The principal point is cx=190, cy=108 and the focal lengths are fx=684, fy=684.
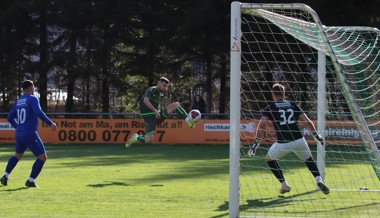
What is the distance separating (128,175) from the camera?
14.4 metres

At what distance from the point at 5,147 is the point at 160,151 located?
20.1 ft

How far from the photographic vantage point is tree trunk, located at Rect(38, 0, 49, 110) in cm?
3469

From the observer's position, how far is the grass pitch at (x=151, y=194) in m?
9.27

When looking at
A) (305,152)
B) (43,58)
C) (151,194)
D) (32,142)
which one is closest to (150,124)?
(32,142)

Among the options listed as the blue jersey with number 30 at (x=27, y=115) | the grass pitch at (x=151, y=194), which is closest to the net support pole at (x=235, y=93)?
the grass pitch at (x=151, y=194)

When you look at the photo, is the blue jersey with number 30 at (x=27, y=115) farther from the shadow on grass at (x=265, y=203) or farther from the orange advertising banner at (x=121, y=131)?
the orange advertising banner at (x=121, y=131)

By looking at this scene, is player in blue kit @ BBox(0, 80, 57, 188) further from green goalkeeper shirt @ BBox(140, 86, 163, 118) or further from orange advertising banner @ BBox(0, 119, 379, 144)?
orange advertising banner @ BBox(0, 119, 379, 144)

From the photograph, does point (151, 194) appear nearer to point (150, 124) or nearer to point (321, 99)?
point (321, 99)

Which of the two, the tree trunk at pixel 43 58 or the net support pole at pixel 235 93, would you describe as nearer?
the net support pole at pixel 235 93

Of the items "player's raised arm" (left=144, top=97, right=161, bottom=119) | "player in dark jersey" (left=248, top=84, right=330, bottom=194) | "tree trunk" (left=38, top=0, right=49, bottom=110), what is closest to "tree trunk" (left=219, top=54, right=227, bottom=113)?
"tree trunk" (left=38, top=0, right=49, bottom=110)

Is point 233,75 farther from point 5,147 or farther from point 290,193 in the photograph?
point 5,147

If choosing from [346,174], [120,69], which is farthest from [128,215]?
[120,69]

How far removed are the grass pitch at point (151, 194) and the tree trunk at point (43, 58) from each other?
672 inches

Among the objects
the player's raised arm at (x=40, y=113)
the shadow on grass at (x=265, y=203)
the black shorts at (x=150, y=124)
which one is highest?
the player's raised arm at (x=40, y=113)
